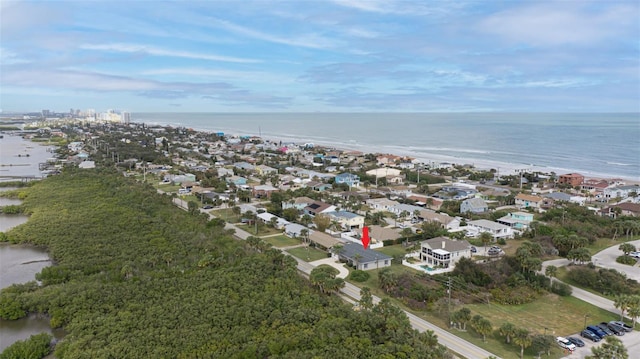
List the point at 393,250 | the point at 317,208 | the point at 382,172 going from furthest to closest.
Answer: the point at 382,172 → the point at 317,208 → the point at 393,250

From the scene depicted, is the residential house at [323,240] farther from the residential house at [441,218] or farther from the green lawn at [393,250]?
the residential house at [441,218]

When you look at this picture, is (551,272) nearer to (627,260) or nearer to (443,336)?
(627,260)

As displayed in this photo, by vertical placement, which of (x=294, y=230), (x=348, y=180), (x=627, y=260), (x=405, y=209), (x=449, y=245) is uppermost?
(x=348, y=180)

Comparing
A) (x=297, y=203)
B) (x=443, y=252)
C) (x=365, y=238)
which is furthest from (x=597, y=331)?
(x=297, y=203)

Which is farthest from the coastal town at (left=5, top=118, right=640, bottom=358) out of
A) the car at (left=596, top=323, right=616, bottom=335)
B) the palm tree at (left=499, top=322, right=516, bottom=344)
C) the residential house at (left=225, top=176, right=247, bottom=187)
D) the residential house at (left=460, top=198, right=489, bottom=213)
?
the car at (left=596, top=323, right=616, bottom=335)

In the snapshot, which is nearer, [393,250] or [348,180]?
[393,250]

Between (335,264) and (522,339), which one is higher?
(522,339)

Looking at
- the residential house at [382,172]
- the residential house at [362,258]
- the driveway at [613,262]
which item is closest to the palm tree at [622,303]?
the driveway at [613,262]
